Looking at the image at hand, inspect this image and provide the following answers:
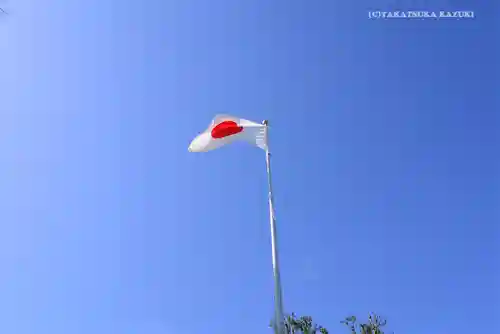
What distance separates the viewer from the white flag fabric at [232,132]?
12.9 m

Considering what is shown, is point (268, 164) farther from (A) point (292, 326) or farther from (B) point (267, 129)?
(A) point (292, 326)

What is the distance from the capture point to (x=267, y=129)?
12773 mm

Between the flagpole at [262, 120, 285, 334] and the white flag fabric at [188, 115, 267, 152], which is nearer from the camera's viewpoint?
the flagpole at [262, 120, 285, 334]

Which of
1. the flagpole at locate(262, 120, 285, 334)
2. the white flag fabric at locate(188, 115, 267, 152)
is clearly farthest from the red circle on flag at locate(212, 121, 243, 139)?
the flagpole at locate(262, 120, 285, 334)

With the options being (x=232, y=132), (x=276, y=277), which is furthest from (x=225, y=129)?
(x=276, y=277)

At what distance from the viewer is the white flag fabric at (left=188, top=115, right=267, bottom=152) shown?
510 inches

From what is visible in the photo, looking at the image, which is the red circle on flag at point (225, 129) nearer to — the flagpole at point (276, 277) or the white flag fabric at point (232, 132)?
the white flag fabric at point (232, 132)

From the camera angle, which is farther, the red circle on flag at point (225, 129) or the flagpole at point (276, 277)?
the red circle on flag at point (225, 129)

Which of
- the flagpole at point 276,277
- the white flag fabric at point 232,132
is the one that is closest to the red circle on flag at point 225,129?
the white flag fabric at point 232,132

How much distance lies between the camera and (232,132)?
13.0m

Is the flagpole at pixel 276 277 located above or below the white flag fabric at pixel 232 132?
below

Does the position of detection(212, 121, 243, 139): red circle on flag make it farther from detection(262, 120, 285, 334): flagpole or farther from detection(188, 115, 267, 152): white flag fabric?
detection(262, 120, 285, 334): flagpole

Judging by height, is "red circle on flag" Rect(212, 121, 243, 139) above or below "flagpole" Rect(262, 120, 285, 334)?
above

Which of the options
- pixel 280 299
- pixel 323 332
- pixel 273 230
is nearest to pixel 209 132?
pixel 273 230
